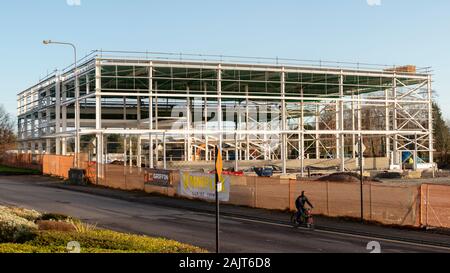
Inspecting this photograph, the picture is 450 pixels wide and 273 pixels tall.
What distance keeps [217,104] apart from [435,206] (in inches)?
1721

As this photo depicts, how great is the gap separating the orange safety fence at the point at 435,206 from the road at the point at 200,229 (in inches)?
132

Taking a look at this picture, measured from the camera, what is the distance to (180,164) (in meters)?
64.0

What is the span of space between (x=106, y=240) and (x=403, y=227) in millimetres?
13898

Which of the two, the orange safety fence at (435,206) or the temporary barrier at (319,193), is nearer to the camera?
the orange safety fence at (435,206)

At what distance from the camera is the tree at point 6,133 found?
326 feet

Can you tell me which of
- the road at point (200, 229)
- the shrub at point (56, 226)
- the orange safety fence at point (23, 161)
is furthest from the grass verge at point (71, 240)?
the orange safety fence at point (23, 161)

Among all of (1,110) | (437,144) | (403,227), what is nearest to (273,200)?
(403,227)

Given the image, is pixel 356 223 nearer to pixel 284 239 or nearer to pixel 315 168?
pixel 284 239

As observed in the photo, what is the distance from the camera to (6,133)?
10856 cm

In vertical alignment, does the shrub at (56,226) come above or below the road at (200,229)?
above

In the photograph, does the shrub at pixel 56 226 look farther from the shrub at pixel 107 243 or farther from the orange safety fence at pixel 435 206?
the orange safety fence at pixel 435 206

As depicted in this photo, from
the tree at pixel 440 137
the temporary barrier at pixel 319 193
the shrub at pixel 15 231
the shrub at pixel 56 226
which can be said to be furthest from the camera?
the tree at pixel 440 137

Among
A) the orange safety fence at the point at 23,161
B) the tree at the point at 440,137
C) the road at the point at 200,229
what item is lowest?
the road at the point at 200,229
